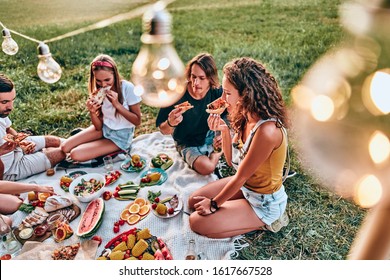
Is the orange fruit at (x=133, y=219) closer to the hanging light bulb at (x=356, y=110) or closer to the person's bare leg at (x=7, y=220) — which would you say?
the person's bare leg at (x=7, y=220)

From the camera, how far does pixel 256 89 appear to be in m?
1.27

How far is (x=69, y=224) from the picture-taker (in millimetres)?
1511

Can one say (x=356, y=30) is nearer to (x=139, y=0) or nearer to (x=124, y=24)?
(x=139, y=0)

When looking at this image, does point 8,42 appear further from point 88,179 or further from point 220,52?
point 220,52

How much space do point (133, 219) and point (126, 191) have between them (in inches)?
6.7

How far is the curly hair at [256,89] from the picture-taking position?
4.15 feet

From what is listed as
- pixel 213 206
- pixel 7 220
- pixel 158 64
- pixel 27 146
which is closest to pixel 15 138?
pixel 27 146

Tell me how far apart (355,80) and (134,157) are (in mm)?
1649

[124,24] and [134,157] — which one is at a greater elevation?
[124,24]

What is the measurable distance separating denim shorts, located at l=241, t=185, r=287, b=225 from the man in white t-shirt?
105 centimetres

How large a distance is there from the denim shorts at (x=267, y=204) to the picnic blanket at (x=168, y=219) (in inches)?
5.8

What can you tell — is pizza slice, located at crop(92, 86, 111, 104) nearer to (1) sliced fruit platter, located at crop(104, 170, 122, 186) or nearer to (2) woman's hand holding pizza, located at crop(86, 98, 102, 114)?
(2) woman's hand holding pizza, located at crop(86, 98, 102, 114)
